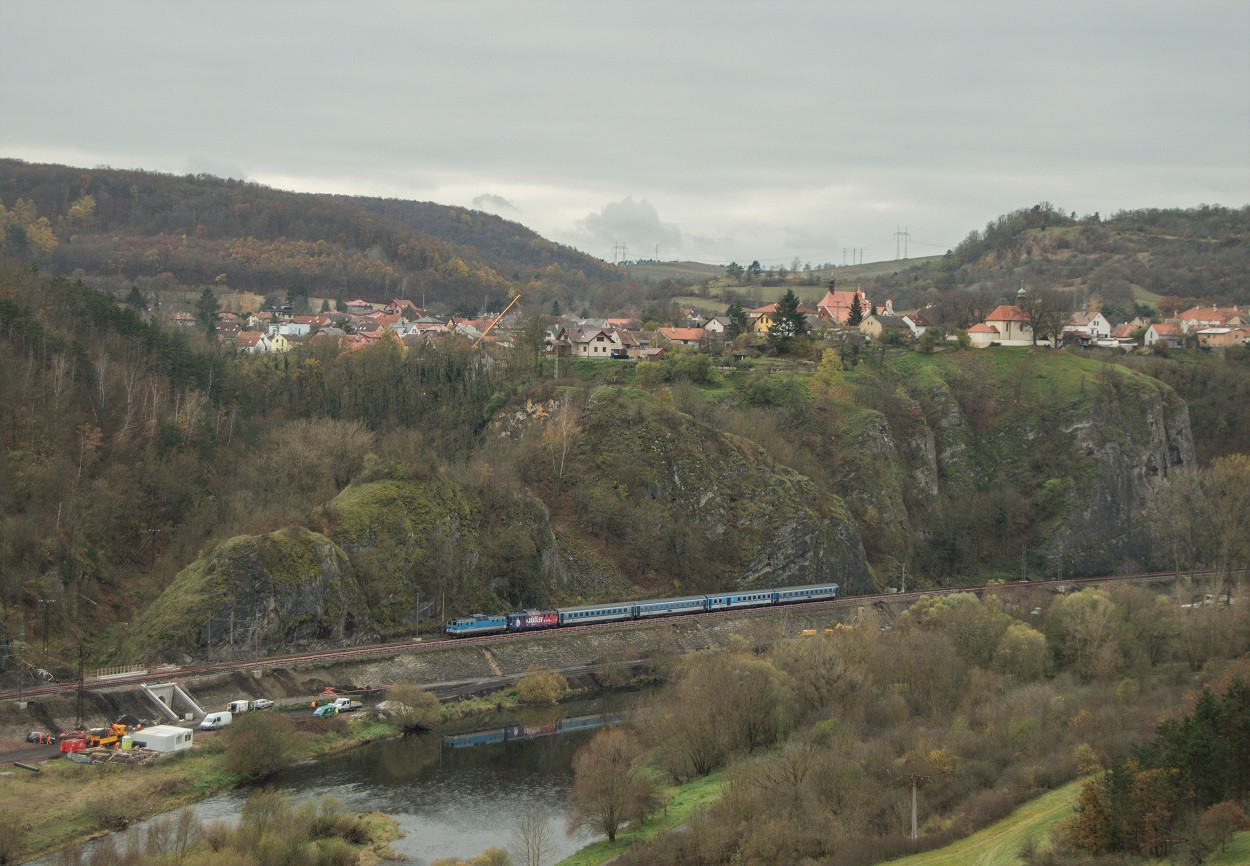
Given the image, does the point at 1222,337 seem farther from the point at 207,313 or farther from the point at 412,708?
the point at 412,708

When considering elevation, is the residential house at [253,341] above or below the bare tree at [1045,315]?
below

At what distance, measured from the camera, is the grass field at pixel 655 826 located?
4312 cm

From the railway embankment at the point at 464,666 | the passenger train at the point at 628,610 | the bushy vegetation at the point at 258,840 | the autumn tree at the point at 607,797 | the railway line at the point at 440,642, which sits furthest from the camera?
the passenger train at the point at 628,610

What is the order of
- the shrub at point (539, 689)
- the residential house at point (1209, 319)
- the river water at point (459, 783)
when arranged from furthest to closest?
the residential house at point (1209, 319) → the shrub at point (539, 689) → the river water at point (459, 783)

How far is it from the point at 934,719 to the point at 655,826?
14076 millimetres

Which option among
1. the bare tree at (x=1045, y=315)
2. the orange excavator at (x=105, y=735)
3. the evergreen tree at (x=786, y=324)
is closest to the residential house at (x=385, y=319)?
the evergreen tree at (x=786, y=324)

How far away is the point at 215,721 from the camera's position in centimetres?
5625

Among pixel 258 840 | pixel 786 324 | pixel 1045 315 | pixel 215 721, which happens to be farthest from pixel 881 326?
pixel 258 840

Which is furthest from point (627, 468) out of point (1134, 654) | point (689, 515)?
point (1134, 654)

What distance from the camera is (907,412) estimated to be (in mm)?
114438

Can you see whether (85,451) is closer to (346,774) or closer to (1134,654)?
(346,774)

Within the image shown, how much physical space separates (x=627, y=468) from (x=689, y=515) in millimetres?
5849

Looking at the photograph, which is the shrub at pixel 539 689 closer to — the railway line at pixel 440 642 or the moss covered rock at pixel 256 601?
the railway line at pixel 440 642

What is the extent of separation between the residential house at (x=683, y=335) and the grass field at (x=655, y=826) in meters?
79.9
